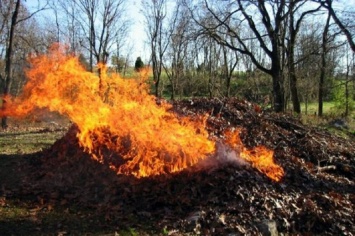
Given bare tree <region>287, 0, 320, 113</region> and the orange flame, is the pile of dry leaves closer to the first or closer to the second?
the orange flame

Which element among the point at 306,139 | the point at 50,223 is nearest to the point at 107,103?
the point at 50,223

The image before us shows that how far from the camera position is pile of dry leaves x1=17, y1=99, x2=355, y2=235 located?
6.14 metres

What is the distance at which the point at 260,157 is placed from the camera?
7.91 metres

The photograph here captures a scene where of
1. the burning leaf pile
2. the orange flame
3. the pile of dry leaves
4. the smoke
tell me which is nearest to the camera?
the pile of dry leaves

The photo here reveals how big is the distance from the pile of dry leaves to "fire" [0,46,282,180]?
1.01 feet

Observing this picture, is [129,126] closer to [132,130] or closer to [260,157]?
[132,130]

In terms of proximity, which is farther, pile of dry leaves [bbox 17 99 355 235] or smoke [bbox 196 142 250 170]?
smoke [bbox 196 142 250 170]

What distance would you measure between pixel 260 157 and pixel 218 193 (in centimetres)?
172

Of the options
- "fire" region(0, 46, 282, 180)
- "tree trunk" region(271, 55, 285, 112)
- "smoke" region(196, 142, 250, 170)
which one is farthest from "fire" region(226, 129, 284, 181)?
"tree trunk" region(271, 55, 285, 112)

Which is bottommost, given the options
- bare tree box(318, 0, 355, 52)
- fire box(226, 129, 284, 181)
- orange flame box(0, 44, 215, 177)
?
fire box(226, 129, 284, 181)

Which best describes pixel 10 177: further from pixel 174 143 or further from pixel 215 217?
pixel 215 217

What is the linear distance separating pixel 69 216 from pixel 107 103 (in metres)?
3.50

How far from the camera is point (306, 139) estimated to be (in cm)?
979

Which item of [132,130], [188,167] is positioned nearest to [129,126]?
[132,130]
